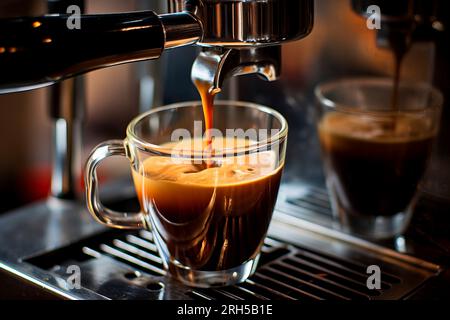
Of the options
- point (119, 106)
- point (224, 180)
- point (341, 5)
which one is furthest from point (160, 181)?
point (119, 106)

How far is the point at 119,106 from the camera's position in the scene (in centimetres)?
157

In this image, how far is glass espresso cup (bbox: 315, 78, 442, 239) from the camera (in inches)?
28.5

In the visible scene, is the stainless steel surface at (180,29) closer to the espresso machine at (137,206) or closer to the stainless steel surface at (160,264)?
the espresso machine at (137,206)

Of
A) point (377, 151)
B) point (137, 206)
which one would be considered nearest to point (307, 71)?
point (377, 151)

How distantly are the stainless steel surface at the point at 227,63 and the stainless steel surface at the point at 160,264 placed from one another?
175 mm

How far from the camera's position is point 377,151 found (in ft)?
2.38

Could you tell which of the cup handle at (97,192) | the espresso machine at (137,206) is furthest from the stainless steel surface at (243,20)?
the cup handle at (97,192)

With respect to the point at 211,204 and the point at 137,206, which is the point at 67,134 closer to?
the point at 137,206

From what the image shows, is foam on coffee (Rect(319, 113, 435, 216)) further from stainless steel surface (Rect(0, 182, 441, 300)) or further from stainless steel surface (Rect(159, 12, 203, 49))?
stainless steel surface (Rect(159, 12, 203, 49))

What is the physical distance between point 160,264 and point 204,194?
12 centimetres

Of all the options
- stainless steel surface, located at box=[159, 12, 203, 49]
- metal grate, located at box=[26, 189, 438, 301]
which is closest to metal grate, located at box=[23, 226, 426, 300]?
metal grate, located at box=[26, 189, 438, 301]

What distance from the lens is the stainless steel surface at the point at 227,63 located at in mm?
580
